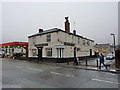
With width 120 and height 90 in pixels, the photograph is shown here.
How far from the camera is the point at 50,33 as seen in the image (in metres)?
19.5

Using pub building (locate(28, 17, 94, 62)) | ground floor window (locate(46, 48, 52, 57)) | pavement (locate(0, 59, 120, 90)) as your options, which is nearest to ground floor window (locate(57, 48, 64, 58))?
pub building (locate(28, 17, 94, 62))

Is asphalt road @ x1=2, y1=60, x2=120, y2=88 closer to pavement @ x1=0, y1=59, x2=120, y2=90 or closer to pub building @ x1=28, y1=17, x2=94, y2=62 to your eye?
pavement @ x1=0, y1=59, x2=120, y2=90

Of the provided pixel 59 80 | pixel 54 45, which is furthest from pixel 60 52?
pixel 59 80

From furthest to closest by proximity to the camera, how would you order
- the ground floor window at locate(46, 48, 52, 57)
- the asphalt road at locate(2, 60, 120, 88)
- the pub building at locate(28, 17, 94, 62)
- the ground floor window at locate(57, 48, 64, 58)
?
the ground floor window at locate(46, 48, 52, 57) → the ground floor window at locate(57, 48, 64, 58) → the pub building at locate(28, 17, 94, 62) → the asphalt road at locate(2, 60, 120, 88)

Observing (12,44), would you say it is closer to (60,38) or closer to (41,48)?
(41,48)

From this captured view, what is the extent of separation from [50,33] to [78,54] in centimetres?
917

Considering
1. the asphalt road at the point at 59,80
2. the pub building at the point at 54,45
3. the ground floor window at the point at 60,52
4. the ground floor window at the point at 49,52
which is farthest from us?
the ground floor window at the point at 49,52

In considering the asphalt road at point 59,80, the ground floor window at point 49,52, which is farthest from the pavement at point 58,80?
the ground floor window at point 49,52

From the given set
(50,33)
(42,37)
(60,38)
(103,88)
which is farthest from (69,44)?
(103,88)

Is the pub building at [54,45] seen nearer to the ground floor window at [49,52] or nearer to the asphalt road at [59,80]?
the ground floor window at [49,52]

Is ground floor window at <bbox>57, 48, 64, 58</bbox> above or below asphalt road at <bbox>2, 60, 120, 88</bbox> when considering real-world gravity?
above

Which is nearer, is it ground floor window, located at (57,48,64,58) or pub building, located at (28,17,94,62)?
pub building, located at (28,17,94,62)

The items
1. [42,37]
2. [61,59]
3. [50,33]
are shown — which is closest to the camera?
[61,59]

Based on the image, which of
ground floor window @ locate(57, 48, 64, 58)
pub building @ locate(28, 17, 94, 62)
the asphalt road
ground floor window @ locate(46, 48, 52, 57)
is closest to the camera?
the asphalt road
